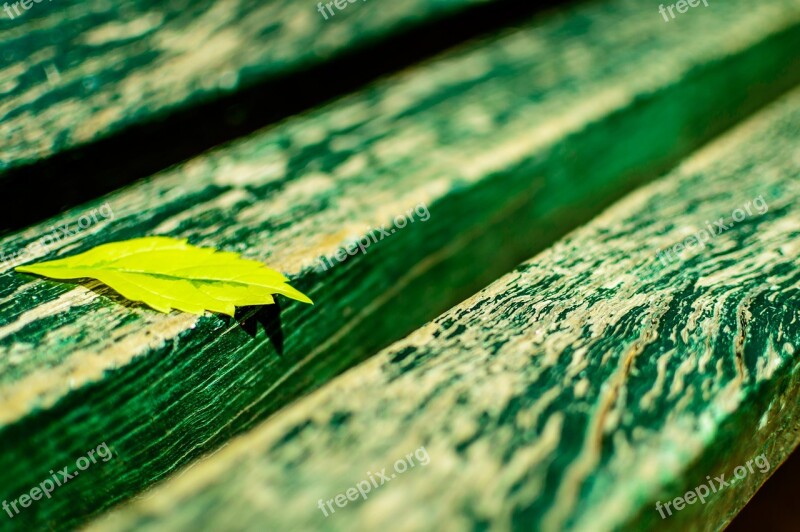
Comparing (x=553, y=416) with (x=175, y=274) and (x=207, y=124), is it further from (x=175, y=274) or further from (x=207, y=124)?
(x=207, y=124)

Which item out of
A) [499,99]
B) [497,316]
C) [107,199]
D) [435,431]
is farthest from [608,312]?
[107,199]

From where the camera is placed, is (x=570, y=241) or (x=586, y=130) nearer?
(x=570, y=241)

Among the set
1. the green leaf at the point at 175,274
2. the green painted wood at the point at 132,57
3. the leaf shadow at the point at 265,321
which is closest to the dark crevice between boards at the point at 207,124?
the green painted wood at the point at 132,57

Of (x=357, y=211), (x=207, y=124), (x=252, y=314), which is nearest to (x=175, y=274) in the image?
(x=252, y=314)

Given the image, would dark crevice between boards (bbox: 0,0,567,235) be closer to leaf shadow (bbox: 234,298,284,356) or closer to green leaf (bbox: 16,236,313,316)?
green leaf (bbox: 16,236,313,316)

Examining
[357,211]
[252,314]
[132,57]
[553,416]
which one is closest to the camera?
[553,416]

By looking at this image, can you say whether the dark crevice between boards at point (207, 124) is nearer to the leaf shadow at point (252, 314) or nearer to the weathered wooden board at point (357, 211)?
the weathered wooden board at point (357, 211)

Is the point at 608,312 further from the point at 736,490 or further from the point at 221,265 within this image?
the point at 221,265
